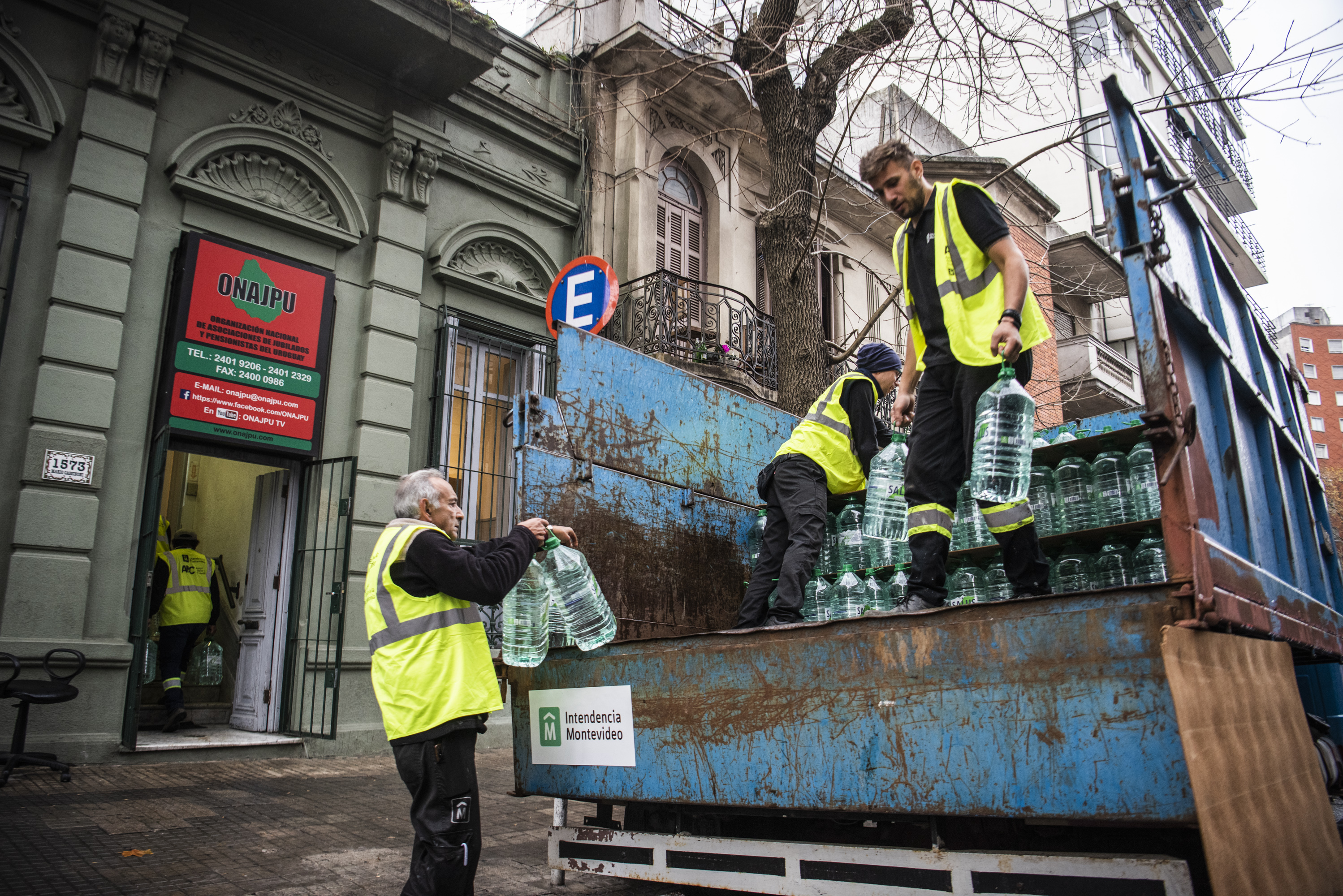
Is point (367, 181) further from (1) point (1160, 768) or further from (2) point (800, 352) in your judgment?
(1) point (1160, 768)

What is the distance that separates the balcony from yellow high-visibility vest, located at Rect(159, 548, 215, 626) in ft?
48.5

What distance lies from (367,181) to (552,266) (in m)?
2.28

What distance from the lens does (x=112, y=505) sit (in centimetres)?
680

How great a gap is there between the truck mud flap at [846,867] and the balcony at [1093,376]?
15.8 m

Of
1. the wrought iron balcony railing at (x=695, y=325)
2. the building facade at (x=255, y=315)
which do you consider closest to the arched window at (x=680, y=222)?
the wrought iron balcony railing at (x=695, y=325)

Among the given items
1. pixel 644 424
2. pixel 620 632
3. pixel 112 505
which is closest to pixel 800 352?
pixel 644 424

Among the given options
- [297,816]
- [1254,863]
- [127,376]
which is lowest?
[297,816]

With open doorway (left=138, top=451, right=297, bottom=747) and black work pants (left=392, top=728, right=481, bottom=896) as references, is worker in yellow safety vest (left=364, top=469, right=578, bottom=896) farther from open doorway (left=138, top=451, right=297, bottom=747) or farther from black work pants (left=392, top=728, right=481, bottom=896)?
open doorway (left=138, top=451, right=297, bottom=747)

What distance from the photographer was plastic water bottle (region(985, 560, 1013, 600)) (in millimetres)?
4051

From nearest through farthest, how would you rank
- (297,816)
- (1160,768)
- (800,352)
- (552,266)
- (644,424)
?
(1160,768), (644,424), (297,816), (800,352), (552,266)

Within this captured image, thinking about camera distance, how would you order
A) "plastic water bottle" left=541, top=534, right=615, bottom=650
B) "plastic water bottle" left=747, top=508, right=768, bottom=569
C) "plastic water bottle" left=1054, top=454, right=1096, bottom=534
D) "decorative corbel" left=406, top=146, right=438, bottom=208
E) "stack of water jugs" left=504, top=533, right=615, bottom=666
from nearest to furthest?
"stack of water jugs" left=504, top=533, right=615, bottom=666 → "plastic water bottle" left=541, top=534, right=615, bottom=650 → "plastic water bottle" left=1054, top=454, right=1096, bottom=534 → "plastic water bottle" left=747, top=508, right=768, bottom=569 → "decorative corbel" left=406, top=146, right=438, bottom=208

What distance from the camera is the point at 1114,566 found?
12.1ft

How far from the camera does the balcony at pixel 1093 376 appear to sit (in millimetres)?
18109

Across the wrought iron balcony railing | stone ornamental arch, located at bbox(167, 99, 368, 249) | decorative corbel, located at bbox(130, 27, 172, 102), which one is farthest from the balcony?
decorative corbel, located at bbox(130, 27, 172, 102)
